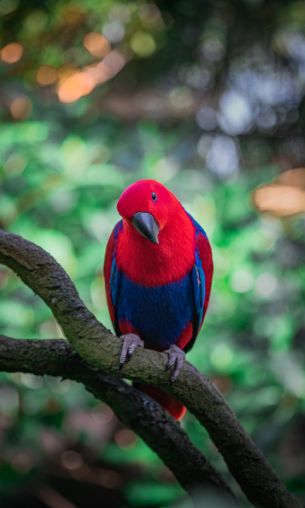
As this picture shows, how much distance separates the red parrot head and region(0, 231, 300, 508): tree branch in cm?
27

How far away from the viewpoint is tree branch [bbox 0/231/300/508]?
176 centimetres

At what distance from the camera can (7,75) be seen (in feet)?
13.5

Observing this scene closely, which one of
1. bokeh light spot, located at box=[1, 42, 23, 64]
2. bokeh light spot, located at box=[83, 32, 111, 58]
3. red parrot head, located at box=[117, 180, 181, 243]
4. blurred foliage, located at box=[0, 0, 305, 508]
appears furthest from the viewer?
bokeh light spot, located at box=[83, 32, 111, 58]

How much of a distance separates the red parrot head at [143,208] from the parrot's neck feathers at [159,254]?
0.08 meters

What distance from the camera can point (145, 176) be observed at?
3.54 meters

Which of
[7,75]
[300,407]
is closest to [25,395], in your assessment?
[300,407]

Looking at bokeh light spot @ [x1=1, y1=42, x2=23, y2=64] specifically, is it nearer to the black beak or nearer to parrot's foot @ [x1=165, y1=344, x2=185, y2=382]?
the black beak

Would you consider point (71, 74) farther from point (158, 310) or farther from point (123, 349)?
point (123, 349)

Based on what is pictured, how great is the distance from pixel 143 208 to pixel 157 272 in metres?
0.29

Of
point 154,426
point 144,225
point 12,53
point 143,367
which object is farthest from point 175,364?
point 12,53

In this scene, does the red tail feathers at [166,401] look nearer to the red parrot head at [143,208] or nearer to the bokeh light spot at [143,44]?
the red parrot head at [143,208]

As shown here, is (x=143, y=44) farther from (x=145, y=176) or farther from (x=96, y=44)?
(x=145, y=176)

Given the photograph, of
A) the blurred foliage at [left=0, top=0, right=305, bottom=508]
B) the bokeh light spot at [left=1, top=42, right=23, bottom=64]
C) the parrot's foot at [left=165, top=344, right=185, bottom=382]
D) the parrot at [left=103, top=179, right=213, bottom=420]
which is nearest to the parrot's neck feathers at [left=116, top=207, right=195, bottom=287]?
the parrot at [left=103, top=179, right=213, bottom=420]

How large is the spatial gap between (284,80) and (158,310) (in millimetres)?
2546
